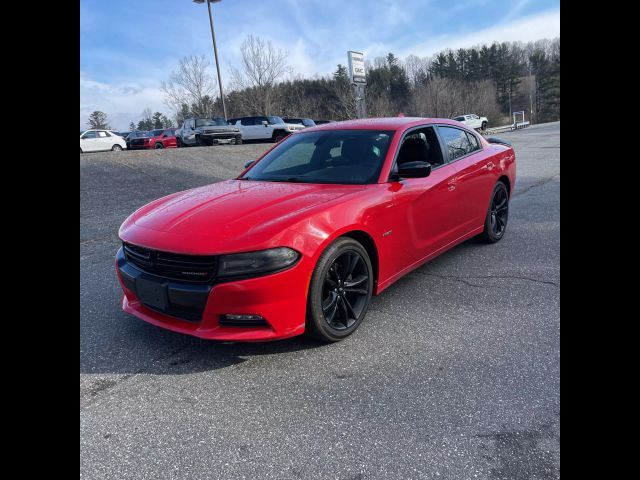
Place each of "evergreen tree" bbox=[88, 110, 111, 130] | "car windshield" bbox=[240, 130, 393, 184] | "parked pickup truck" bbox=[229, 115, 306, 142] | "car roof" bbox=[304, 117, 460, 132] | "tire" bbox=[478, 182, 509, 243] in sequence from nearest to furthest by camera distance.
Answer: "car windshield" bbox=[240, 130, 393, 184] → "car roof" bbox=[304, 117, 460, 132] → "tire" bbox=[478, 182, 509, 243] → "parked pickup truck" bbox=[229, 115, 306, 142] → "evergreen tree" bbox=[88, 110, 111, 130]

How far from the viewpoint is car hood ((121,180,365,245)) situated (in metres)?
2.79

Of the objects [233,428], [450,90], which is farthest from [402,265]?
[450,90]

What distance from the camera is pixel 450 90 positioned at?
162 ft

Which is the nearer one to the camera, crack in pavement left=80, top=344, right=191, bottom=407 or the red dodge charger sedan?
crack in pavement left=80, top=344, right=191, bottom=407

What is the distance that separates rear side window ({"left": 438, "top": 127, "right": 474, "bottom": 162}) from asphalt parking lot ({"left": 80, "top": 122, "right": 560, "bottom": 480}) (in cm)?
129

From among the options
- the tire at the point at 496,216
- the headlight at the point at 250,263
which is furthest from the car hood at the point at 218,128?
the headlight at the point at 250,263

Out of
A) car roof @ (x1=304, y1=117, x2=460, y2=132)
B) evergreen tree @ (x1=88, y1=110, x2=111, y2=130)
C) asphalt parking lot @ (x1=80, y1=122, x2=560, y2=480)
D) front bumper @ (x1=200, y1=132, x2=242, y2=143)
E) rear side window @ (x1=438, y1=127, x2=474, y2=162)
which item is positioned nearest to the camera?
asphalt parking lot @ (x1=80, y1=122, x2=560, y2=480)

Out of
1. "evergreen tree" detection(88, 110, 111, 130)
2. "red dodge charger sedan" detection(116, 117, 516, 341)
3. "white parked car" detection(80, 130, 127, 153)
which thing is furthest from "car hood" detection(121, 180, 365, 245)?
"evergreen tree" detection(88, 110, 111, 130)

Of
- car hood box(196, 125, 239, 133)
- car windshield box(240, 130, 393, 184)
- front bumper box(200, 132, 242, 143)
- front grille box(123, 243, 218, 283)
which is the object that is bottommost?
front grille box(123, 243, 218, 283)

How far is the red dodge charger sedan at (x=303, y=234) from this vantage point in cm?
267

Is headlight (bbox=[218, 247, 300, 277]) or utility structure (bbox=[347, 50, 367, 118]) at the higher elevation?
utility structure (bbox=[347, 50, 367, 118])

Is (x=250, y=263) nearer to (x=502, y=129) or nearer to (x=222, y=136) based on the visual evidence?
(x=222, y=136)

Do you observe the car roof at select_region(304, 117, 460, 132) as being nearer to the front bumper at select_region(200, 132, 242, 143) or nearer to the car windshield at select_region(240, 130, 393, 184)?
→ the car windshield at select_region(240, 130, 393, 184)
